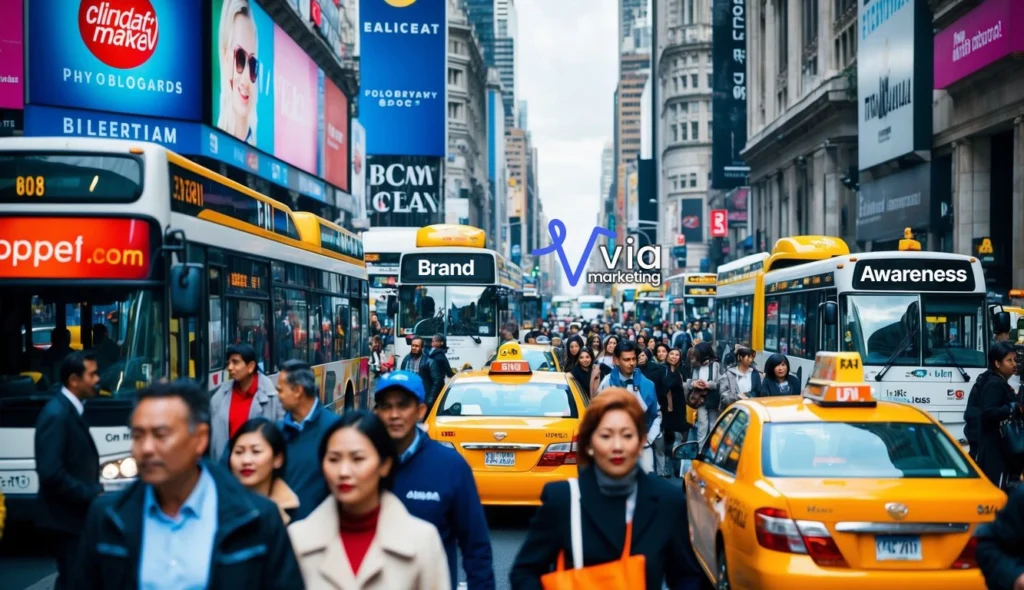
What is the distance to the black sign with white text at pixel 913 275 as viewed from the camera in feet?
56.5

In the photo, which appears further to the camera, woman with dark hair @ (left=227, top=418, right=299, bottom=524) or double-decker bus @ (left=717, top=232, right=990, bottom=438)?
double-decker bus @ (left=717, top=232, right=990, bottom=438)

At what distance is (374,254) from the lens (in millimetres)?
42062

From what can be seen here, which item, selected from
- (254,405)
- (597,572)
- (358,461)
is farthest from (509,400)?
(358,461)

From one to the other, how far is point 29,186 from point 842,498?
6331 millimetres

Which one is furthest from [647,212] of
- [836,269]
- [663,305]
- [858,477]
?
[858,477]

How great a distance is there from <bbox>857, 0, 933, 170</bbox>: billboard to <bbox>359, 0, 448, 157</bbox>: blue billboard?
4366cm

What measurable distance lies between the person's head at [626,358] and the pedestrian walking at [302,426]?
4862 mm

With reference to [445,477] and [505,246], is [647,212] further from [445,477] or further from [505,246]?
[445,477]

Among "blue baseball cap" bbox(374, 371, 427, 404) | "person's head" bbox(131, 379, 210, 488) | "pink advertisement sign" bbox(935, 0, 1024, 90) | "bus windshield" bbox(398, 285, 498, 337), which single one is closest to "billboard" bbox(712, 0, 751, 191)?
"pink advertisement sign" bbox(935, 0, 1024, 90)

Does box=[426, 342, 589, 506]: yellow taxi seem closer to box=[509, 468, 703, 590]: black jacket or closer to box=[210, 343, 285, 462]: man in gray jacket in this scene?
box=[210, 343, 285, 462]: man in gray jacket

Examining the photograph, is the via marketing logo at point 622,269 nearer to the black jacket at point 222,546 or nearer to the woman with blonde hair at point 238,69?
the woman with blonde hair at point 238,69

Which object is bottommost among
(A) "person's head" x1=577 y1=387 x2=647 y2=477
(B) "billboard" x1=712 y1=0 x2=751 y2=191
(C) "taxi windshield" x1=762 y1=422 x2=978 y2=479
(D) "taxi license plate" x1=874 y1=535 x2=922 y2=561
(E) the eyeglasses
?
(D) "taxi license plate" x1=874 y1=535 x2=922 y2=561

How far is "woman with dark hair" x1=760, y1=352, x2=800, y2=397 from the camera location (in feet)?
44.6

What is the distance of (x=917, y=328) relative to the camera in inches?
682
